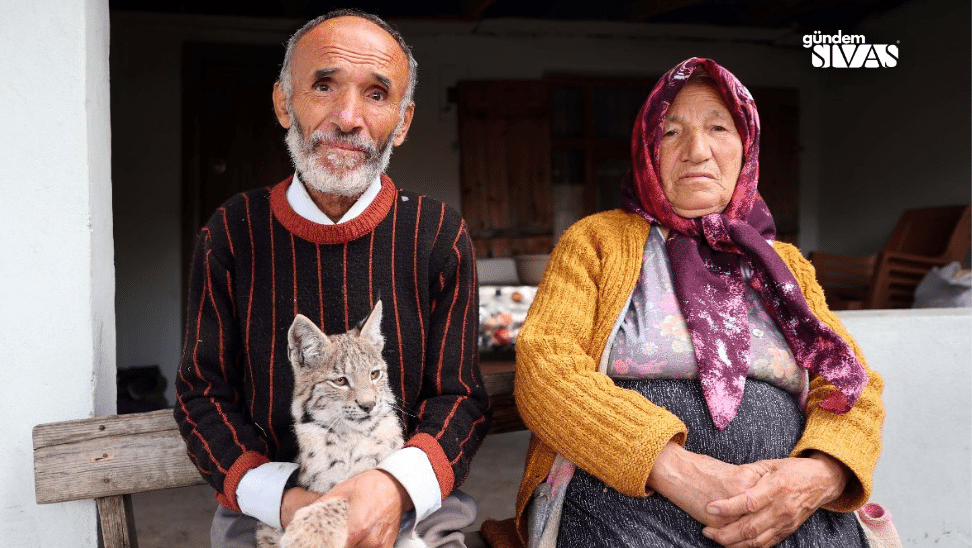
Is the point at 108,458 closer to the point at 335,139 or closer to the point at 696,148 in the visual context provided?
the point at 335,139

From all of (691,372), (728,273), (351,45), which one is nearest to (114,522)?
(351,45)

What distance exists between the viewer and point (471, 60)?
569cm

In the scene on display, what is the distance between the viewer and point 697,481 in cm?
146

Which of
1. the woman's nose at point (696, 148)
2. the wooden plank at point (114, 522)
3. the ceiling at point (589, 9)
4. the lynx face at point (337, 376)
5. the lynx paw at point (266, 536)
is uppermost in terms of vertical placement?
the ceiling at point (589, 9)

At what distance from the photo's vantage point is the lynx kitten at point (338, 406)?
1421mm

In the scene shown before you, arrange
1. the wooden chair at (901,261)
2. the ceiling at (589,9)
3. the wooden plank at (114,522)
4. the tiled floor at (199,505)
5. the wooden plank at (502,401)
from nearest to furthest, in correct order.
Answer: the wooden plank at (114,522) < the wooden plank at (502,401) < the tiled floor at (199,505) < the wooden chair at (901,261) < the ceiling at (589,9)

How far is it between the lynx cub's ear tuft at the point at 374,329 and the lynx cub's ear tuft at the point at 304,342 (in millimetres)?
81

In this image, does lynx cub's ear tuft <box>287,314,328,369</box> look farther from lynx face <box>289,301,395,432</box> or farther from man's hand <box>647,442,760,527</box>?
man's hand <box>647,442,760,527</box>

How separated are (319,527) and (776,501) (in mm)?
891

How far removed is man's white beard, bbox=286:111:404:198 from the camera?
4.76ft

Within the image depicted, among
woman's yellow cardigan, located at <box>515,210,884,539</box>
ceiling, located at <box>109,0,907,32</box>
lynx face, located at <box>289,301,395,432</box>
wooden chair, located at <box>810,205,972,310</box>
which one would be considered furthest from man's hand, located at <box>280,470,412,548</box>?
wooden chair, located at <box>810,205,972,310</box>

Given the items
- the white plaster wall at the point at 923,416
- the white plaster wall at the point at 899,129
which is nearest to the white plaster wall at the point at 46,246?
the white plaster wall at the point at 923,416

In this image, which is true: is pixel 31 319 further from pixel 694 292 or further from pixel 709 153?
pixel 709 153

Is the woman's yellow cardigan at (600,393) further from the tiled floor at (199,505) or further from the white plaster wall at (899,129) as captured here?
the white plaster wall at (899,129)
